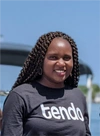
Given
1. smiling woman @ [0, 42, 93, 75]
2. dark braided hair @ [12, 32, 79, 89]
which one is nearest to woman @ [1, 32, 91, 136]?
dark braided hair @ [12, 32, 79, 89]

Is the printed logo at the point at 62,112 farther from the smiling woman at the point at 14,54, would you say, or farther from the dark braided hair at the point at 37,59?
the smiling woman at the point at 14,54

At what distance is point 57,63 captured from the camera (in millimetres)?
994

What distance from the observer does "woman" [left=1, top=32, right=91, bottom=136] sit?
37.6 inches

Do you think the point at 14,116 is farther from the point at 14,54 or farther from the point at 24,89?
the point at 14,54

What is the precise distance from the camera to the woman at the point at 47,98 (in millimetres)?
956

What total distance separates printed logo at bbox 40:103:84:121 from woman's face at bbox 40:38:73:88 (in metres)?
0.08

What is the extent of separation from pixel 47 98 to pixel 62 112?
0.06m

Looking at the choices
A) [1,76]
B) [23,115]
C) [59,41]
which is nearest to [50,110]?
[23,115]

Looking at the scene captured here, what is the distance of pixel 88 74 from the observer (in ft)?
5.80

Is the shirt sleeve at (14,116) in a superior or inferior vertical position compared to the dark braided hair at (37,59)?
inferior

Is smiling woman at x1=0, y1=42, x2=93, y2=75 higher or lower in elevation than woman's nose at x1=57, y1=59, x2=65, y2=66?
lower

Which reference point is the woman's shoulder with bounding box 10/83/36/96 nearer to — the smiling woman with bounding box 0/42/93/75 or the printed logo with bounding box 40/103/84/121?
the printed logo with bounding box 40/103/84/121

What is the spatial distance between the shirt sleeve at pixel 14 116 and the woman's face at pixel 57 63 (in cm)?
11

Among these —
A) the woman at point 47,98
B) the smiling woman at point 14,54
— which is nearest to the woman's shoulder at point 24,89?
the woman at point 47,98
